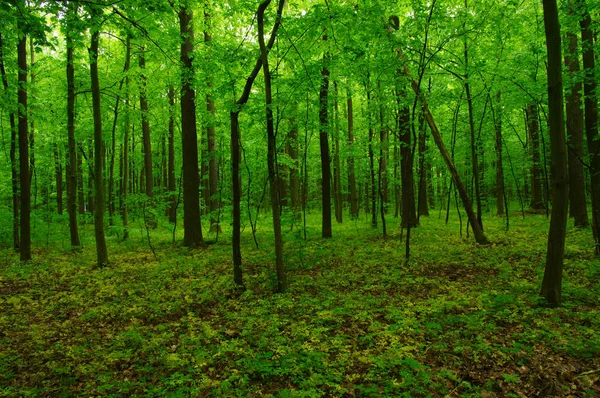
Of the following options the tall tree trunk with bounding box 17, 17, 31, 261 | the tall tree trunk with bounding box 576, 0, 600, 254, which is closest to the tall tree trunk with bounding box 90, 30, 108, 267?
the tall tree trunk with bounding box 17, 17, 31, 261

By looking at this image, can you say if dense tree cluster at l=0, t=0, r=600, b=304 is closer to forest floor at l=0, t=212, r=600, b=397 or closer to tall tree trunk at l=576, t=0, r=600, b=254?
tall tree trunk at l=576, t=0, r=600, b=254

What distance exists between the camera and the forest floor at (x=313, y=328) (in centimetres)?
400

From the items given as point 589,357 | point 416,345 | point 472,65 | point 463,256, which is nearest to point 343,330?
point 416,345

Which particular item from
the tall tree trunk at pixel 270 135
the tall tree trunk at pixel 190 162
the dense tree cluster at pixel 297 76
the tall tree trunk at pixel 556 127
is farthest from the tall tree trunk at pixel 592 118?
the tall tree trunk at pixel 190 162

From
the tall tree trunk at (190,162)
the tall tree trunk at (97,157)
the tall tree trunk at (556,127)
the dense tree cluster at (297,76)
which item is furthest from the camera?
the tall tree trunk at (190,162)

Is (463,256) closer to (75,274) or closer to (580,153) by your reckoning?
(580,153)

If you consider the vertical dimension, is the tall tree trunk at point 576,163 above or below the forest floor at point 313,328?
above

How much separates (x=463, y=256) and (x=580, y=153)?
6.02m

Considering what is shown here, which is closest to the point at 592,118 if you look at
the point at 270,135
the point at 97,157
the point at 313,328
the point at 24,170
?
the point at 270,135

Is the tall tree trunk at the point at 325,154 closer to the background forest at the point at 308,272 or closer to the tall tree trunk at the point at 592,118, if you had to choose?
the background forest at the point at 308,272

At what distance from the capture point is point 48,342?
17.4 feet

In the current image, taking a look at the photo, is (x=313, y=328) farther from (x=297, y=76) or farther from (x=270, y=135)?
(x=297, y=76)

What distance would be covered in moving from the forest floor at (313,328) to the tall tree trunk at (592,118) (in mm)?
1275

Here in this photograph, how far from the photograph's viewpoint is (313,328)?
5.47 meters
